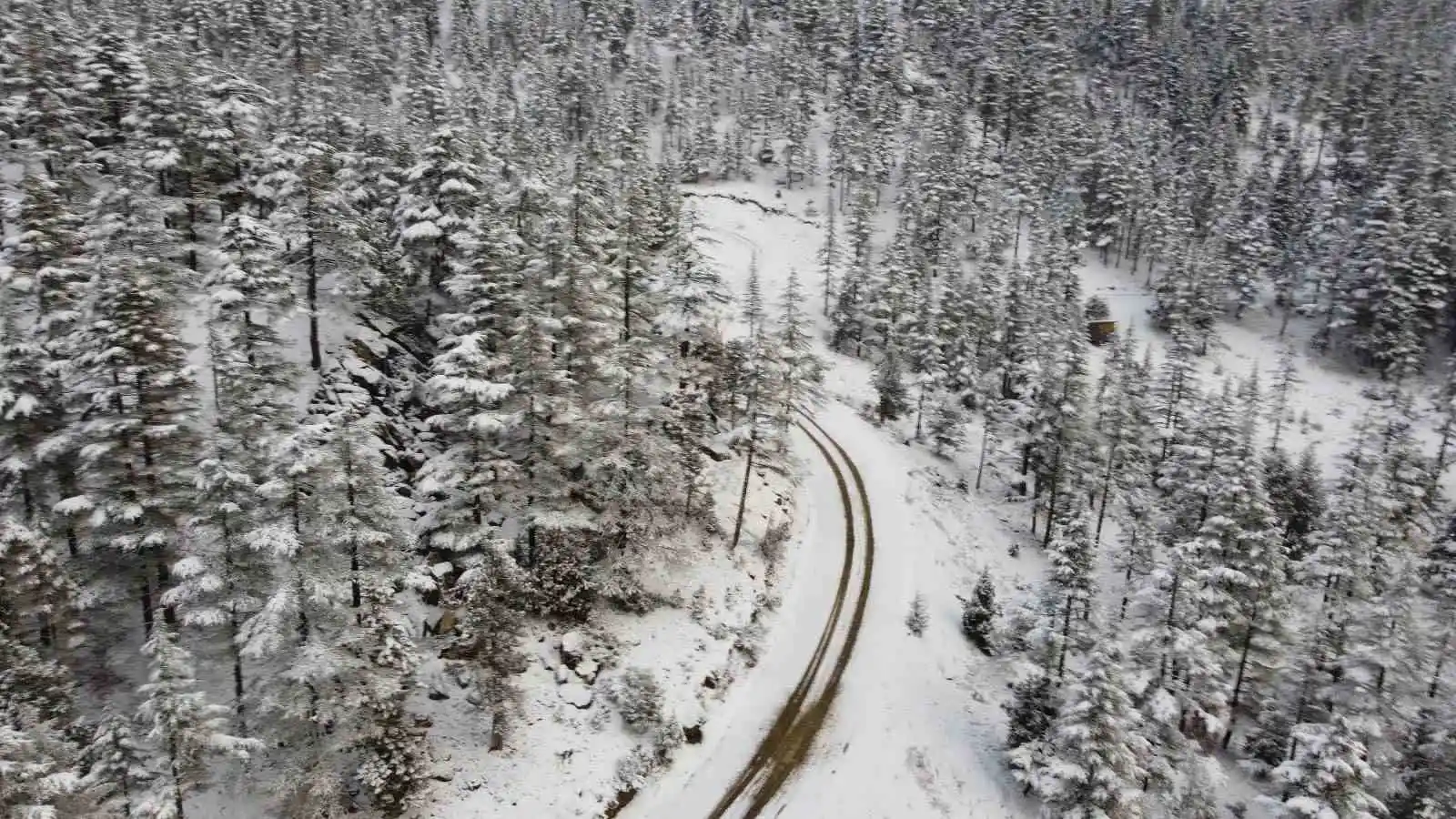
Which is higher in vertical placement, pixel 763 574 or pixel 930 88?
pixel 930 88

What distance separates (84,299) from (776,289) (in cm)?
6358

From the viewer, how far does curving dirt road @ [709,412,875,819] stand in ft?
87.2

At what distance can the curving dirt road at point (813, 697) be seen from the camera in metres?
26.6

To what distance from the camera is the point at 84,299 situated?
2611cm

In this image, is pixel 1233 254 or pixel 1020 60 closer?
pixel 1233 254

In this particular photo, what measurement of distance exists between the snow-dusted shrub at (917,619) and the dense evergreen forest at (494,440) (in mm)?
3290

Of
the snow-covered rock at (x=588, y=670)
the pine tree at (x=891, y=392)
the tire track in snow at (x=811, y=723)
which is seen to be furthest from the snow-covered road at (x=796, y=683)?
the pine tree at (x=891, y=392)

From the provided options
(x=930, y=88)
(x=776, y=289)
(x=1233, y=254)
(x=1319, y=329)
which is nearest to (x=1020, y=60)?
(x=930, y=88)

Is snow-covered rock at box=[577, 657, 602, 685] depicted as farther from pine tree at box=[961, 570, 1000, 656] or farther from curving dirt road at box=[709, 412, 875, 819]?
pine tree at box=[961, 570, 1000, 656]

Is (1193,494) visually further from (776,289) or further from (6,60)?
(6,60)

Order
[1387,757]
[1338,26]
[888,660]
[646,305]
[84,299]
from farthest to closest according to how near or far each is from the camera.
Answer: [1338,26]
[646,305]
[888,660]
[1387,757]
[84,299]

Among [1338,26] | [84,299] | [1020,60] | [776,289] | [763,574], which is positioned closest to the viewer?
[84,299]

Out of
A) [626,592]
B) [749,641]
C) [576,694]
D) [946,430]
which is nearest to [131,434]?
[576,694]

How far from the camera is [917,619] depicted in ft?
120
